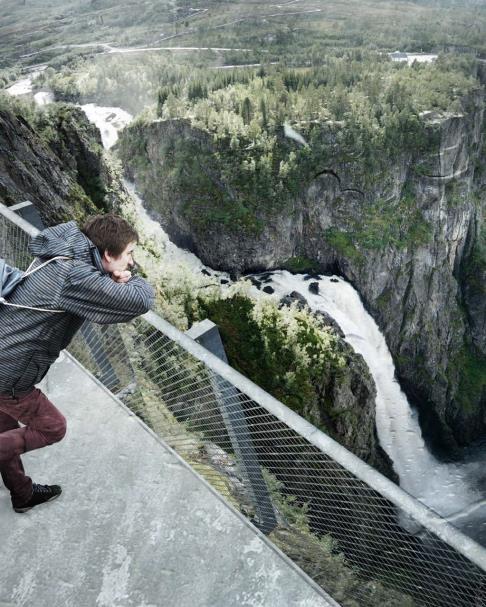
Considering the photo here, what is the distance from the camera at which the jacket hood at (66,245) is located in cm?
254

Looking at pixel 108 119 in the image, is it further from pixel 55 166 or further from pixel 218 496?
pixel 218 496

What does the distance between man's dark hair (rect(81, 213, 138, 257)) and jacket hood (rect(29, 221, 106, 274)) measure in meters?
0.04

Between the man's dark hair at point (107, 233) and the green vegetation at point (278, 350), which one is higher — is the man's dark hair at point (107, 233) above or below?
above

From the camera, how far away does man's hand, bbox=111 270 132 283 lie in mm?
2723

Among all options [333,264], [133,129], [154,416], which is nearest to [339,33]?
[133,129]

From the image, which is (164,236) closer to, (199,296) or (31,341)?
(199,296)

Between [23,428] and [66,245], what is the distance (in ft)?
4.06

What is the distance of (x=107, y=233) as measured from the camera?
2646 mm

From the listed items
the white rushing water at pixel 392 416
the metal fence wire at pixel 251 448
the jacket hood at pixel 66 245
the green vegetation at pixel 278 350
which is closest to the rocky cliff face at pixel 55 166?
the white rushing water at pixel 392 416

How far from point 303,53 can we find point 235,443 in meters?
72.5

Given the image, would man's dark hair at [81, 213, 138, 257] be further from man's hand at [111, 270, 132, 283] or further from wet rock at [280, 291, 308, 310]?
wet rock at [280, 291, 308, 310]

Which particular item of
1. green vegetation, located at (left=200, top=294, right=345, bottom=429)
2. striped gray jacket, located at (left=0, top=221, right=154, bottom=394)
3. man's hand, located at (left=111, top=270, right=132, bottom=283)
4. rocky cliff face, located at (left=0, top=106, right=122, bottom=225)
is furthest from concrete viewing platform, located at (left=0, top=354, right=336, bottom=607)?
green vegetation, located at (left=200, top=294, right=345, bottom=429)

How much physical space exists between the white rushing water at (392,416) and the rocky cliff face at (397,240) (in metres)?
1.48

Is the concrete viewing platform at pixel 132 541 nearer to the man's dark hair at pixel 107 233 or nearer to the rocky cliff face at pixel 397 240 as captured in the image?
the man's dark hair at pixel 107 233
